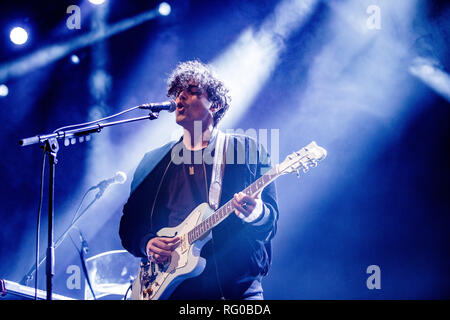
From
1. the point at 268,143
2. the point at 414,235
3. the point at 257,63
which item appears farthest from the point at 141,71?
the point at 414,235

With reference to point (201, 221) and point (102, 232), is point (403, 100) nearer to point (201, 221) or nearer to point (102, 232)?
point (201, 221)

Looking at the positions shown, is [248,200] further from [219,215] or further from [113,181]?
[113,181]

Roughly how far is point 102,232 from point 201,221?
1.26m

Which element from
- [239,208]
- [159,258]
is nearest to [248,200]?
[239,208]

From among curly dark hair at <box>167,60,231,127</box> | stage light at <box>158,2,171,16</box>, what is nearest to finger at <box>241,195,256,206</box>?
curly dark hair at <box>167,60,231,127</box>

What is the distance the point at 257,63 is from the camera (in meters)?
3.64

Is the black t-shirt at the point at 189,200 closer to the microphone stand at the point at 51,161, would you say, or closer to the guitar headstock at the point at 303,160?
the guitar headstock at the point at 303,160

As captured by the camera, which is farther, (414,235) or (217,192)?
(414,235)

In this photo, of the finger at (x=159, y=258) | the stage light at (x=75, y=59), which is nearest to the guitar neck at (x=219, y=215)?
the finger at (x=159, y=258)

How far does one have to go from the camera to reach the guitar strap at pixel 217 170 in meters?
2.85

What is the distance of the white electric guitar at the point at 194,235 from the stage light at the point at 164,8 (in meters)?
1.96

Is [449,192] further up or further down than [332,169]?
further down
